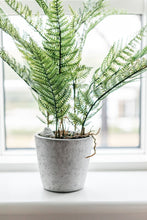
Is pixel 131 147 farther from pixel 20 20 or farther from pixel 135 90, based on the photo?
pixel 20 20

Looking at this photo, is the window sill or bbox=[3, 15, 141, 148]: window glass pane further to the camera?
bbox=[3, 15, 141, 148]: window glass pane

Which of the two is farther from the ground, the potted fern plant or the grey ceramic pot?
the potted fern plant

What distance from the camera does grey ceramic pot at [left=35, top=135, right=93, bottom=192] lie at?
3.14 feet

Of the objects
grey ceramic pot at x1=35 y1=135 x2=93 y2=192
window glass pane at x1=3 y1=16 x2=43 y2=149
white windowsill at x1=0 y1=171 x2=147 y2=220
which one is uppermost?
window glass pane at x1=3 y1=16 x2=43 y2=149

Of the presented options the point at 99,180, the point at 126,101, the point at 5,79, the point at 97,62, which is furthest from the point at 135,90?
the point at 5,79

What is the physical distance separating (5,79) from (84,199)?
642 millimetres

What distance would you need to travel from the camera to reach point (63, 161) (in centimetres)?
96

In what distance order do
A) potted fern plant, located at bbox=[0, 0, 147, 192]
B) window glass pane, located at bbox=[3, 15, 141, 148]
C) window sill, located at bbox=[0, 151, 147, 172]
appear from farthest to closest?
window glass pane, located at bbox=[3, 15, 141, 148] < window sill, located at bbox=[0, 151, 147, 172] < potted fern plant, located at bbox=[0, 0, 147, 192]

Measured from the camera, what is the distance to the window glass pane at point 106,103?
4.40 feet

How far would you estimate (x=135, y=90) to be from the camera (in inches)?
55.5

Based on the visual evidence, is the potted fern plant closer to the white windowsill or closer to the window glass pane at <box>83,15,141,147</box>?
the white windowsill

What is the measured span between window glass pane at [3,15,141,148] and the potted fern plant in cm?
34

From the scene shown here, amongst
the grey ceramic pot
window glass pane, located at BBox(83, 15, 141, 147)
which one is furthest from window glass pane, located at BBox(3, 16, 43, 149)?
the grey ceramic pot

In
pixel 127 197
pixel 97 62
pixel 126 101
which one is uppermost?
pixel 97 62
